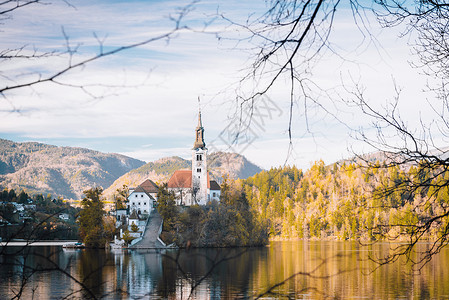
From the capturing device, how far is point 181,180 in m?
70.2

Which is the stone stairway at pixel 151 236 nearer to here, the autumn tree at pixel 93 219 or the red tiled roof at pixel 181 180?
the autumn tree at pixel 93 219

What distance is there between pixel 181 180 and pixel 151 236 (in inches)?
543

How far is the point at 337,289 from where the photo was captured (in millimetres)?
25797

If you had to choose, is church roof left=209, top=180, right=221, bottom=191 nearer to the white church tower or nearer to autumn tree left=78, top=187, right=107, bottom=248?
the white church tower

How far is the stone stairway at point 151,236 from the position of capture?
185 feet

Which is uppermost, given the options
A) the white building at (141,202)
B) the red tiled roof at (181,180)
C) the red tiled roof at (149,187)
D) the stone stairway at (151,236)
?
the red tiled roof at (181,180)

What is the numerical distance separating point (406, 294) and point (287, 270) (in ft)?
39.8

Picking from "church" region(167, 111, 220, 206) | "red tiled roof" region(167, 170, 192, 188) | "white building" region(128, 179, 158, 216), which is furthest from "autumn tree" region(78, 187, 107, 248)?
"red tiled roof" region(167, 170, 192, 188)

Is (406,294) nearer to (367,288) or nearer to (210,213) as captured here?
(367,288)

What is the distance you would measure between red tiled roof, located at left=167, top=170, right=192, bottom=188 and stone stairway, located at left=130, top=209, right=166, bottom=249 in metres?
7.47

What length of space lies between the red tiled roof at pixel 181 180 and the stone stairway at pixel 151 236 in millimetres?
7466

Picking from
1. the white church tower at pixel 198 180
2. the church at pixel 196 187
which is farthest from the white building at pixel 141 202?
the white church tower at pixel 198 180

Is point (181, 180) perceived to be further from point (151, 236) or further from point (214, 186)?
point (151, 236)

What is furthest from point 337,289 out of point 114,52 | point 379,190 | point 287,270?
point 114,52
